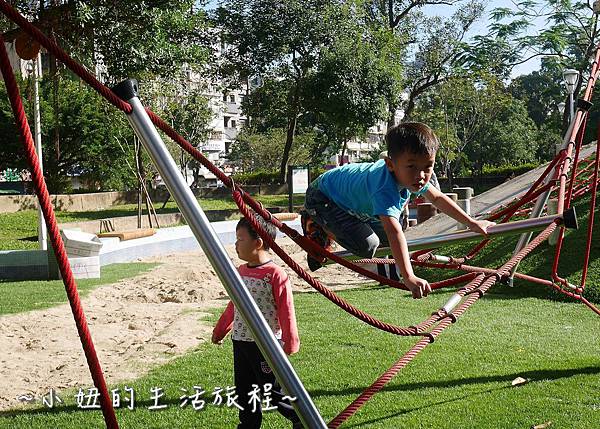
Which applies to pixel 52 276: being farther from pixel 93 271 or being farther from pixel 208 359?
pixel 208 359

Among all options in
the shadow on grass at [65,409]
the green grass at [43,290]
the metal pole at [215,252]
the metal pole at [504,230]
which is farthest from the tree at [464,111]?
the metal pole at [215,252]

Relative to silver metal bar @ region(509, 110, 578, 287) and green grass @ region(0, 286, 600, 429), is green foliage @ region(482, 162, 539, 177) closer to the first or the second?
green grass @ region(0, 286, 600, 429)

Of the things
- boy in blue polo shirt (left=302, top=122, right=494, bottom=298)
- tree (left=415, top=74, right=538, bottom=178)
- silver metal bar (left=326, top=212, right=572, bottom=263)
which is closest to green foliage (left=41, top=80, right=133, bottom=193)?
tree (left=415, top=74, right=538, bottom=178)

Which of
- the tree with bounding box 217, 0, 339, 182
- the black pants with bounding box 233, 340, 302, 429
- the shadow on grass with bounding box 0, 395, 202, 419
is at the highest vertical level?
the tree with bounding box 217, 0, 339, 182

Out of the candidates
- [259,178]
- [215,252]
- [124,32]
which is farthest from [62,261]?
[259,178]

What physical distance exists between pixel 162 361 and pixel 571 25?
65.8ft

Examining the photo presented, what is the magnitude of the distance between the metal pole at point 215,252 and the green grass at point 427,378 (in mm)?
2612

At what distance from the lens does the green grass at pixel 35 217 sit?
14.4 m

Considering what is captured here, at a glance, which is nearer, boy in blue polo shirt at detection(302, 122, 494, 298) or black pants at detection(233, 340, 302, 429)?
boy in blue polo shirt at detection(302, 122, 494, 298)

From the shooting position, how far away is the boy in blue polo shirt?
2.85m

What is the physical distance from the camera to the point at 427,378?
5.20 meters

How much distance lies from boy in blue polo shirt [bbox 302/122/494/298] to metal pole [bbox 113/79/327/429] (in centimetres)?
96

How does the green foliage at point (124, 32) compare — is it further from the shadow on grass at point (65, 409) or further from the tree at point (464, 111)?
the tree at point (464, 111)

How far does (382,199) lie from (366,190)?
31 centimetres
